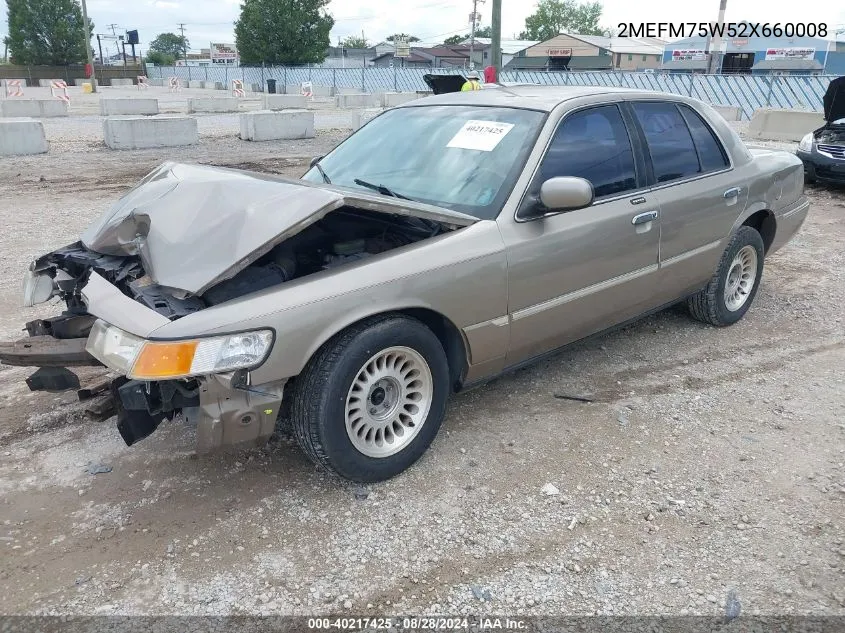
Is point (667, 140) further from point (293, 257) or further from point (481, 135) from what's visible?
point (293, 257)

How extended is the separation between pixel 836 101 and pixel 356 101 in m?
21.4

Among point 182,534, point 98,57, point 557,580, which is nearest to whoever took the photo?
point 557,580

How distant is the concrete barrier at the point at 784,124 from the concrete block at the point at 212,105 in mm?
17669

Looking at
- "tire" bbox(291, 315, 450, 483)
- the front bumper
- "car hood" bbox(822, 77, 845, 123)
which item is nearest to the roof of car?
"tire" bbox(291, 315, 450, 483)

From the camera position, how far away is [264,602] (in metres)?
2.46

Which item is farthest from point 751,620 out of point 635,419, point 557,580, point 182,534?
point 182,534

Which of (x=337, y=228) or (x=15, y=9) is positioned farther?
(x=15, y=9)

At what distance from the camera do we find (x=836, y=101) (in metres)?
11.3

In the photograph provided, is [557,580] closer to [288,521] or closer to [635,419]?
[288,521]

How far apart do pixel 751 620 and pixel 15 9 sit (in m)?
76.5

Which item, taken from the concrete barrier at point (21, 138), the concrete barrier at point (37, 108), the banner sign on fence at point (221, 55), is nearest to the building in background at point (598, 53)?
the banner sign on fence at point (221, 55)

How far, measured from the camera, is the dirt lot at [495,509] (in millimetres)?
2531

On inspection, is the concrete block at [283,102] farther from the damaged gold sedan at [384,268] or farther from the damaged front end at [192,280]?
the damaged front end at [192,280]

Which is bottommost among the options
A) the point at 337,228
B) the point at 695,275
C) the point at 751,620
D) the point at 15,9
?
the point at 751,620
